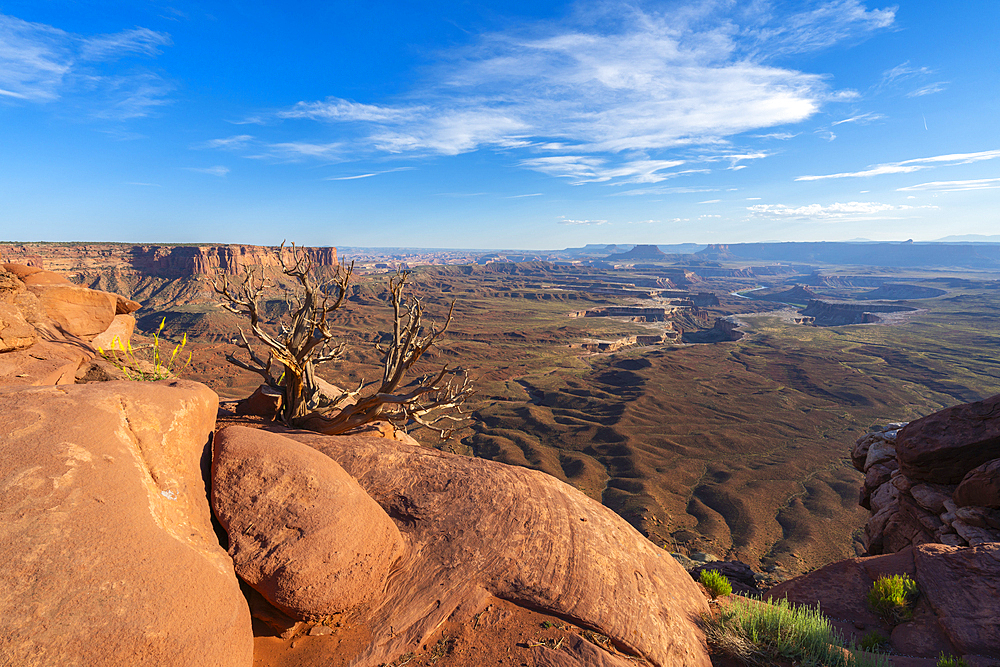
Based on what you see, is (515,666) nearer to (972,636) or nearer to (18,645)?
(18,645)

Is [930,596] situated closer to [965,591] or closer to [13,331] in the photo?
[965,591]

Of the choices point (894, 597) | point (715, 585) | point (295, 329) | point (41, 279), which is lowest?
point (715, 585)

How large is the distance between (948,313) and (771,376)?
108862mm

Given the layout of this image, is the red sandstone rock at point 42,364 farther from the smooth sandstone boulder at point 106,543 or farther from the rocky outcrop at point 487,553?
the rocky outcrop at point 487,553

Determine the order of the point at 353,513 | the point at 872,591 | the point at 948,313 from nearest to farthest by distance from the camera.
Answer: the point at 353,513 → the point at 872,591 → the point at 948,313

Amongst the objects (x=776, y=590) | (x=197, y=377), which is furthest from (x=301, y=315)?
(x=197, y=377)

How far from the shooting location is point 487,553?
247 inches

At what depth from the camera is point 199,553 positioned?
15.0ft

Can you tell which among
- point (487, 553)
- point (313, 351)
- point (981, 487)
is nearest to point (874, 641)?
point (981, 487)

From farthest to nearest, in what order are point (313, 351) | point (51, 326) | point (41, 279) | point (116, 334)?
point (116, 334), point (41, 279), point (51, 326), point (313, 351)

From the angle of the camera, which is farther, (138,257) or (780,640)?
(138,257)

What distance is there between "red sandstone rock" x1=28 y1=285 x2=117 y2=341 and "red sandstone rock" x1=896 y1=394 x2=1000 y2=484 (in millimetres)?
23243

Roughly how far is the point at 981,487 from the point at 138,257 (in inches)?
6598

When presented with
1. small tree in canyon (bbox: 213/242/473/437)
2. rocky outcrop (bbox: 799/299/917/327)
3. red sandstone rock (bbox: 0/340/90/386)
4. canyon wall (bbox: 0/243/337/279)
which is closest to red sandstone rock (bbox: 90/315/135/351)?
red sandstone rock (bbox: 0/340/90/386)
